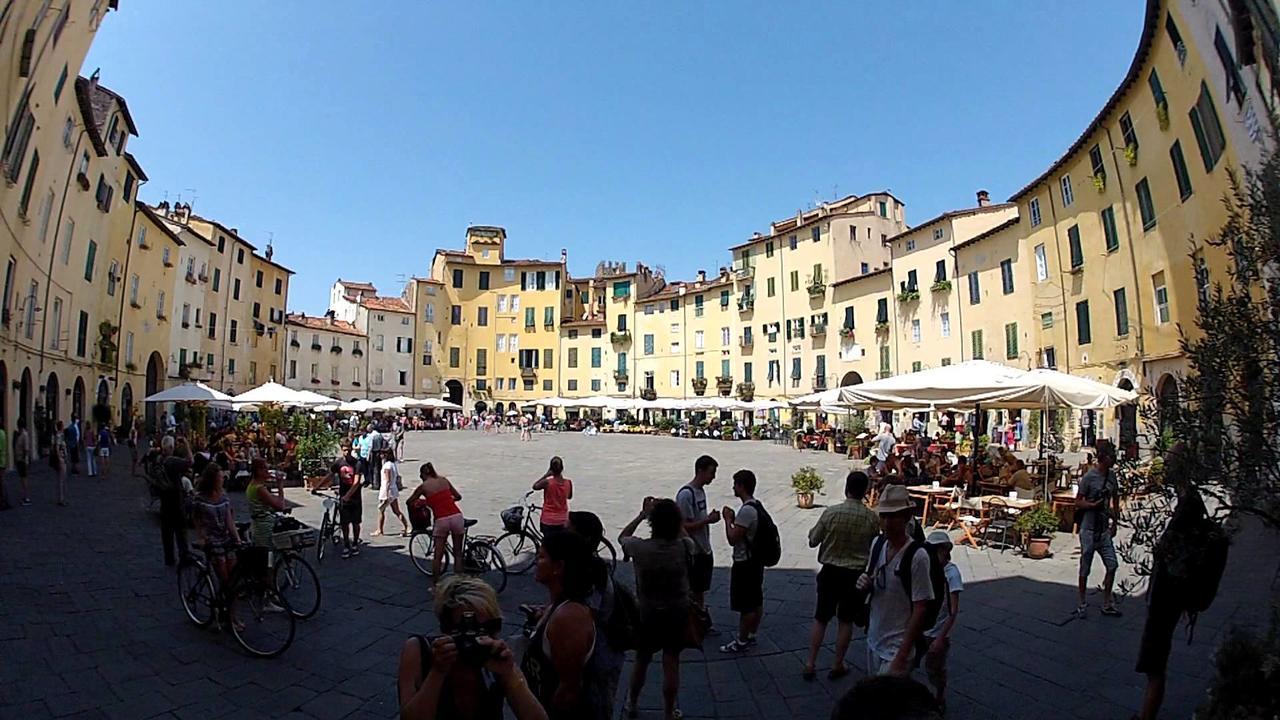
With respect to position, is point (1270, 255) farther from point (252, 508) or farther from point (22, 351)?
point (22, 351)

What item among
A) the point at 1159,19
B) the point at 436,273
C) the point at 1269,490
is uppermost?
the point at 436,273

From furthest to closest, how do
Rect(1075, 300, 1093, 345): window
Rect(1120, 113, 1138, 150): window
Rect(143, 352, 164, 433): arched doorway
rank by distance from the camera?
Rect(143, 352, 164, 433): arched doorway → Rect(1075, 300, 1093, 345): window → Rect(1120, 113, 1138, 150): window

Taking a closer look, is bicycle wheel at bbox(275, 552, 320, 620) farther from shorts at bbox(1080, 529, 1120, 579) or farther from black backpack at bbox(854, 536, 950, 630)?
shorts at bbox(1080, 529, 1120, 579)

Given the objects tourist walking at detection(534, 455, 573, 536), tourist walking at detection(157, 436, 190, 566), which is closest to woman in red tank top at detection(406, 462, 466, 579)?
tourist walking at detection(534, 455, 573, 536)

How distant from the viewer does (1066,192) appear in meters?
23.9

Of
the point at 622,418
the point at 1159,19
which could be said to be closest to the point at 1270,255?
the point at 1159,19

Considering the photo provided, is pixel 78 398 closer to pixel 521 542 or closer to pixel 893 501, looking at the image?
pixel 521 542

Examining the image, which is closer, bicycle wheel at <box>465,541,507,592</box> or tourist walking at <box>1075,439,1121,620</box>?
tourist walking at <box>1075,439,1121,620</box>

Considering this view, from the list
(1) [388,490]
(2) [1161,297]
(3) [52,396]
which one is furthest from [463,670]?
(3) [52,396]

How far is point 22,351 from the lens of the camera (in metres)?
18.4

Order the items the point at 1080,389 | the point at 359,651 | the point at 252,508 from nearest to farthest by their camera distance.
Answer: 1. the point at 359,651
2. the point at 252,508
3. the point at 1080,389

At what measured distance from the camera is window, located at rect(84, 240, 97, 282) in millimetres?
23703

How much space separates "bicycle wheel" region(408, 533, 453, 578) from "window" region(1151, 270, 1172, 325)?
18.8 metres

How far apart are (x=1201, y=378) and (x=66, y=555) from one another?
11.3m
